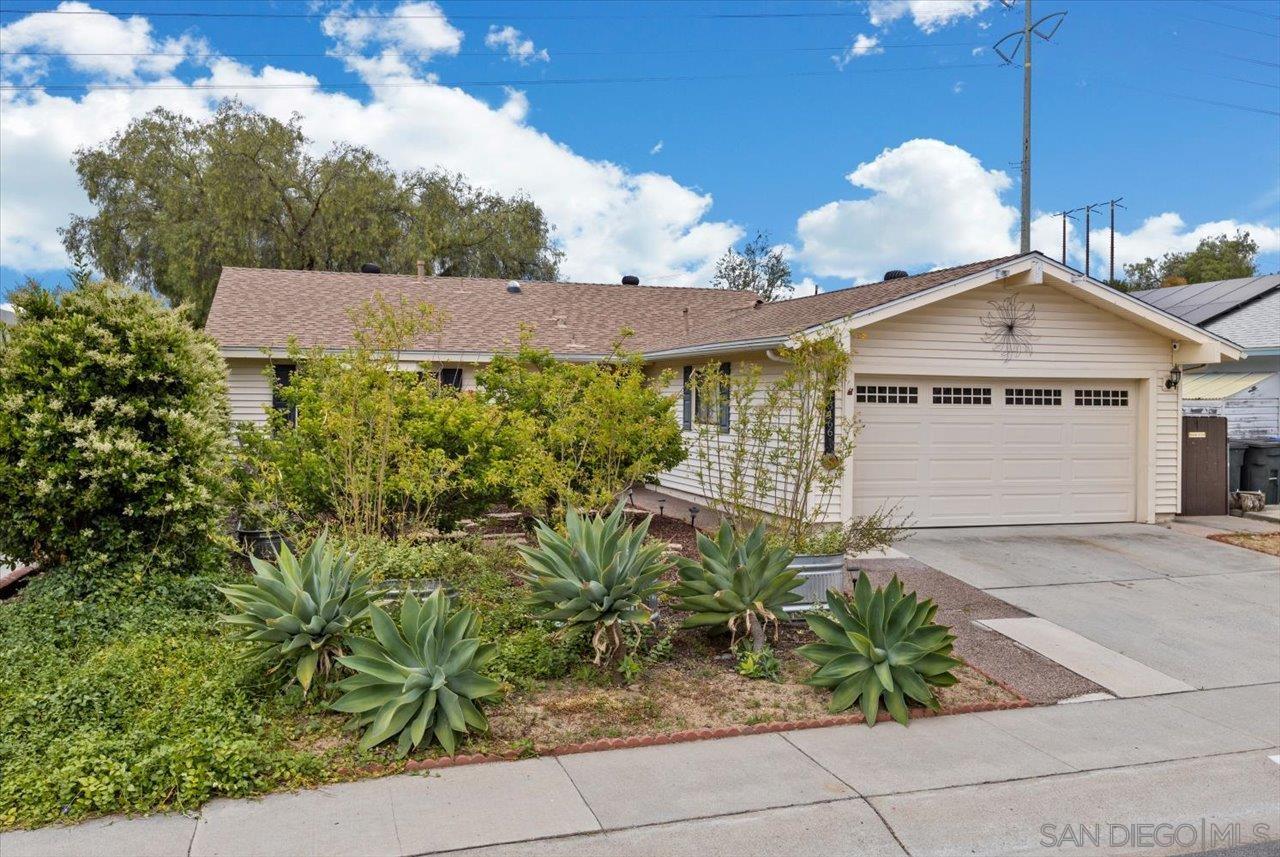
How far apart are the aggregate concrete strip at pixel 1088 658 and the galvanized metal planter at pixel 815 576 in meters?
1.55

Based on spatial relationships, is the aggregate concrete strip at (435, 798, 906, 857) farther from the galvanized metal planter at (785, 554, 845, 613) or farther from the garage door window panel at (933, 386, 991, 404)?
the garage door window panel at (933, 386, 991, 404)

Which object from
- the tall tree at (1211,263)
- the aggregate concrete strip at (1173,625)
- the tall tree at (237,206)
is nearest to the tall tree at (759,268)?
the tall tree at (237,206)

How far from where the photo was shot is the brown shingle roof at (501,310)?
57.9 feet

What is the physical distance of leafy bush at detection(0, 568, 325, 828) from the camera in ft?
15.3

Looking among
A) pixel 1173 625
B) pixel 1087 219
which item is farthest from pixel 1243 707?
pixel 1087 219

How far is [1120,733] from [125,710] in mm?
6024

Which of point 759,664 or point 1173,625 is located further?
point 1173,625

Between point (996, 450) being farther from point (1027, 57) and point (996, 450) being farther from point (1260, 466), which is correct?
point (1027, 57)

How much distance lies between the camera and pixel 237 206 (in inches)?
1174

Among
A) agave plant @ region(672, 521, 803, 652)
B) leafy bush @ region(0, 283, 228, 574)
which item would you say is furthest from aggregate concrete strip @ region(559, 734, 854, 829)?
leafy bush @ region(0, 283, 228, 574)

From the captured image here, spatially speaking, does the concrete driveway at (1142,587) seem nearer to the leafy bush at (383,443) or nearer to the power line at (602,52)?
the leafy bush at (383,443)

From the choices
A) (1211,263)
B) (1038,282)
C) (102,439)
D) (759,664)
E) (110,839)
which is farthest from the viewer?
(1211,263)

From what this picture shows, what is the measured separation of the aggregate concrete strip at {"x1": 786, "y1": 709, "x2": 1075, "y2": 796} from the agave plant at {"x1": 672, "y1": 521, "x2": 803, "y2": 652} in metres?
1.21

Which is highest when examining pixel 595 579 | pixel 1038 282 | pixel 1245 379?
pixel 1038 282
